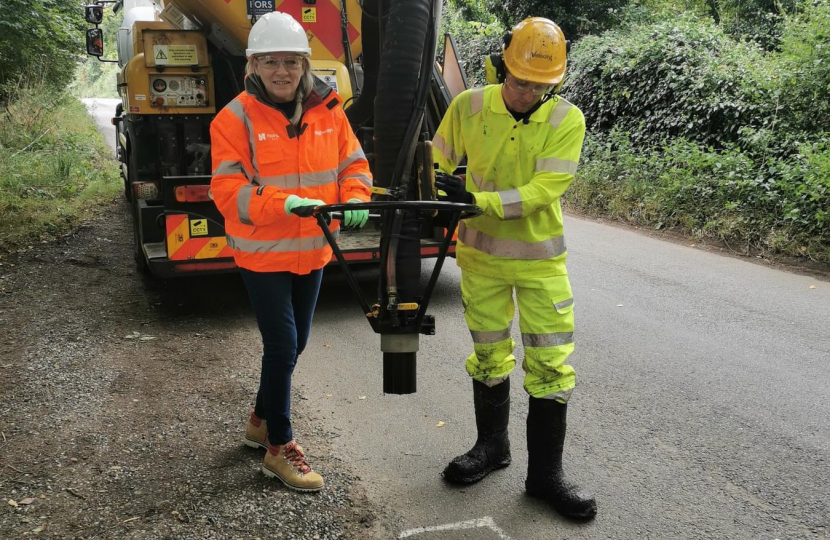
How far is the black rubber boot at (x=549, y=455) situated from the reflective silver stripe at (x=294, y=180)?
1.24 m

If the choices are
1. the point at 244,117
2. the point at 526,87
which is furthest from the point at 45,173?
the point at 526,87

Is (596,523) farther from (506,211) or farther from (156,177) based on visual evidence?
(156,177)

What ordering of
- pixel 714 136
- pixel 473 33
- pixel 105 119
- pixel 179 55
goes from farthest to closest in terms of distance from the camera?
pixel 105 119, pixel 473 33, pixel 714 136, pixel 179 55

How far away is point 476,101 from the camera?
3102mm

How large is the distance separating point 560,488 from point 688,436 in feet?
3.34

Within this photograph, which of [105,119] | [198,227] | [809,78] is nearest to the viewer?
[198,227]

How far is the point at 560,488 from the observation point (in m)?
3.01

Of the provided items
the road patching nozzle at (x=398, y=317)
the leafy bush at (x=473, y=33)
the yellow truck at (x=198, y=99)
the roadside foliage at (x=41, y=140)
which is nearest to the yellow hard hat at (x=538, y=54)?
the road patching nozzle at (x=398, y=317)

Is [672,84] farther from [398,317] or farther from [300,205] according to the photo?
[300,205]

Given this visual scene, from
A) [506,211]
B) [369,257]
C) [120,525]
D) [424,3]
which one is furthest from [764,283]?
[120,525]

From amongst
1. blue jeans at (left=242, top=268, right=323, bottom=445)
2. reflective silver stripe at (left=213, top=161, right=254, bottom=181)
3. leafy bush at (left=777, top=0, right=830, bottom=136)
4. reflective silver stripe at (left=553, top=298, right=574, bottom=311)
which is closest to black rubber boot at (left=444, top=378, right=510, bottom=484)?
reflective silver stripe at (left=553, top=298, right=574, bottom=311)

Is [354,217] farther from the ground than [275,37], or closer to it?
closer to it

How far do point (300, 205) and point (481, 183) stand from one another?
81 centimetres

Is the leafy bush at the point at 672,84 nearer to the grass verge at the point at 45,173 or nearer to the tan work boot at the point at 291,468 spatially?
the grass verge at the point at 45,173
